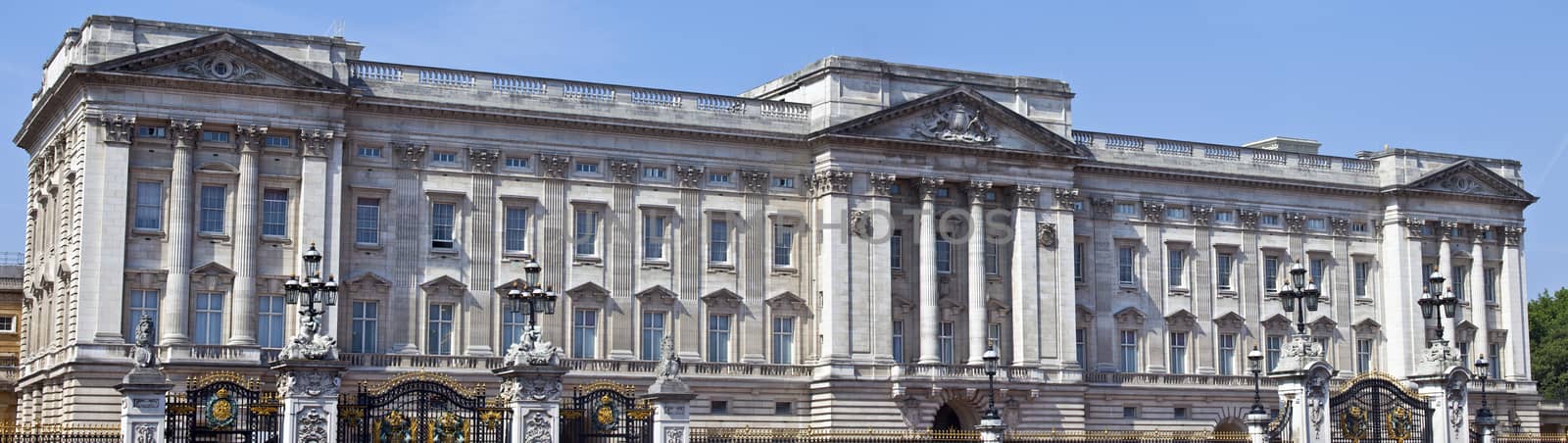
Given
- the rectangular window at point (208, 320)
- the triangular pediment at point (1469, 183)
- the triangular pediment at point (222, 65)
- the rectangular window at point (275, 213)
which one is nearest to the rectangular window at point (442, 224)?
the rectangular window at point (275, 213)

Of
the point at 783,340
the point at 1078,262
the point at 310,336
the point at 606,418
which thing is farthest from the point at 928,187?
the point at 310,336

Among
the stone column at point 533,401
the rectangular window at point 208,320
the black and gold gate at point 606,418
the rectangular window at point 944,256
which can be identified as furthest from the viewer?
the rectangular window at point 944,256

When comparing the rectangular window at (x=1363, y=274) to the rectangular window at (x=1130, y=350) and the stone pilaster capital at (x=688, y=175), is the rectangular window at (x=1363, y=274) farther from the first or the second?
the stone pilaster capital at (x=688, y=175)

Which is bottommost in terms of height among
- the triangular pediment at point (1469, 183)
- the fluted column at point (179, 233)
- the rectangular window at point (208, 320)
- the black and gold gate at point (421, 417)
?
the black and gold gate at point (421, 417)

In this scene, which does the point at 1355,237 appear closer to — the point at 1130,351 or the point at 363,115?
the point at 1130,351

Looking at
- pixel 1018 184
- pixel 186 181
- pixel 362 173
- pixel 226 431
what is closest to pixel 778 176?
pixel 1018 184

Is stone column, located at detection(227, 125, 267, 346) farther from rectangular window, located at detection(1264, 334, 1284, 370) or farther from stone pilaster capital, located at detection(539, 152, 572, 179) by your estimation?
rectangular window, located at detection(1264, 334, 1284, 370)

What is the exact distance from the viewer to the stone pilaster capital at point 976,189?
7575 centimetres

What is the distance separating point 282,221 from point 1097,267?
29942mm

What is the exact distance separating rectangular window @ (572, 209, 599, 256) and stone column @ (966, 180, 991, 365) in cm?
1331

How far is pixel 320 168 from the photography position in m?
65.9

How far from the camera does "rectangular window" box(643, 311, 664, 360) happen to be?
7162cm

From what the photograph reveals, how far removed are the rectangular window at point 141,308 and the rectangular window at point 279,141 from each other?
5.58 meters

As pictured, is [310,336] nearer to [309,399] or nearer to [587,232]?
[309,399]
